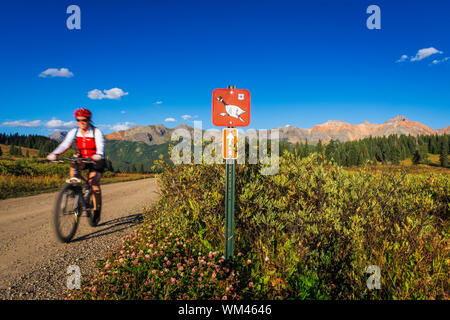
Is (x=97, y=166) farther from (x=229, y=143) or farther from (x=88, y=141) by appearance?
(x=229, y=143)

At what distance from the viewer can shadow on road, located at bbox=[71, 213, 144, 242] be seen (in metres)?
5.87

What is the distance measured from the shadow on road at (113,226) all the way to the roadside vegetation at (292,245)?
57.8 inches

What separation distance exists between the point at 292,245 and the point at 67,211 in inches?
197

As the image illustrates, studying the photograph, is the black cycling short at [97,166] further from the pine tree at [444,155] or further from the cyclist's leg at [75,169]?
the pine tree at [444,155]

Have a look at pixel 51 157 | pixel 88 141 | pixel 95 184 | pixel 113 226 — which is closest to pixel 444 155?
pixel 113 226

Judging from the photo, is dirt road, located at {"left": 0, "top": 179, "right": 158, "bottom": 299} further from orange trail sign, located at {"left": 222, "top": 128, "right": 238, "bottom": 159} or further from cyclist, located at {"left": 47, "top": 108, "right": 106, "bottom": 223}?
orange trail sign, located at {"left": 222, "top": 128, "right": 238, "bottom": 159}

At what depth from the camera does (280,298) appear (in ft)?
10.8

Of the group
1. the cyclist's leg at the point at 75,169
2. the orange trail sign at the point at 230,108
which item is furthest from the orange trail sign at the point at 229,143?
the cyclist's leg at the point at 75,169

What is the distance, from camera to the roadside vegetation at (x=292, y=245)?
3.42 meters

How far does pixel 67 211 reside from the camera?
5352 millimetres

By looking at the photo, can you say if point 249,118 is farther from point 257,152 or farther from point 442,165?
point 442,165

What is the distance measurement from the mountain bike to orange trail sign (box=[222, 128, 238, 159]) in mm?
3312
